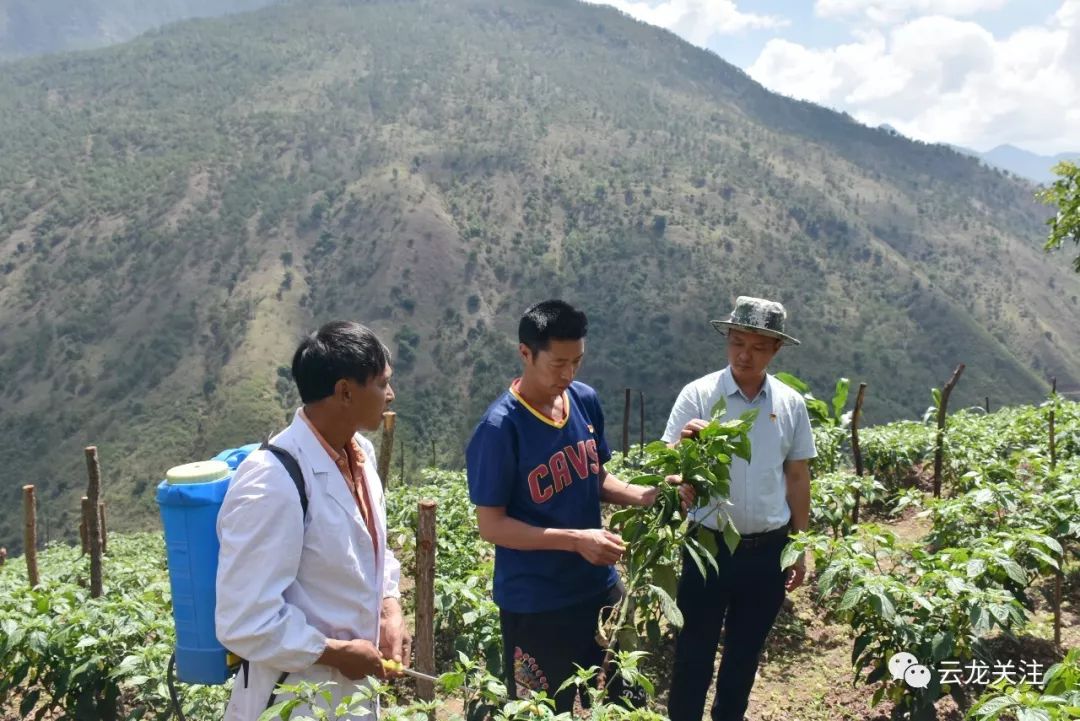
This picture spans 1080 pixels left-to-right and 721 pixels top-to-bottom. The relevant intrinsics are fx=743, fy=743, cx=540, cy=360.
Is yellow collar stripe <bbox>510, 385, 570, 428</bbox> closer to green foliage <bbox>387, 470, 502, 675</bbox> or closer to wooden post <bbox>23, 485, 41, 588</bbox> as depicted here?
green foliage <bbox>387, 470, 502, 675</bbox>

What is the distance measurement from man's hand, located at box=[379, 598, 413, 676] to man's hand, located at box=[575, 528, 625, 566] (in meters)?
0.56

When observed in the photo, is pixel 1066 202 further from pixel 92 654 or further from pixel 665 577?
pixel 92 654

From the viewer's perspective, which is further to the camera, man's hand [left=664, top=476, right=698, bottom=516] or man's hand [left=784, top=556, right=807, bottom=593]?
man's hand [left=784, top=556, right=807, bottom=593]

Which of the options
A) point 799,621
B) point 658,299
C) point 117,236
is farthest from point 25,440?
point 799,621

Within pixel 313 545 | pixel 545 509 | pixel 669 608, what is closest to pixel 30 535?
pixel 545 509

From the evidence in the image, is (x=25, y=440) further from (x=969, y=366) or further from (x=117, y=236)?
(x=969, y=366)

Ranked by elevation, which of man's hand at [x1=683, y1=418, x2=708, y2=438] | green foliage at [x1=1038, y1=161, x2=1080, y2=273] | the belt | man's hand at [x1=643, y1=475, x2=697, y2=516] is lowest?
the belt

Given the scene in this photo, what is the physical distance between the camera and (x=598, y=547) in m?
2.21

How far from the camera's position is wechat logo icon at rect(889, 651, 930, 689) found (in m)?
2.92

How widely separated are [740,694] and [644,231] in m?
70.4

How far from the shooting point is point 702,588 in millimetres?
2797

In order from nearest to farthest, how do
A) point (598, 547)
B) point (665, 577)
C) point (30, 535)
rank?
point (598, 547) → point (665, 577) → point (30, 535)

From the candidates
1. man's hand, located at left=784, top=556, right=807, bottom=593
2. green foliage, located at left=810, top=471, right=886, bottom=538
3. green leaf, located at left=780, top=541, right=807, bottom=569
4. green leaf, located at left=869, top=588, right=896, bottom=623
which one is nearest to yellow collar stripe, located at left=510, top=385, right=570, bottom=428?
green leaf, located at left=780, top=541, right=807, bottom=569

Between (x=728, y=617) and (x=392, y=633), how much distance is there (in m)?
1.46
